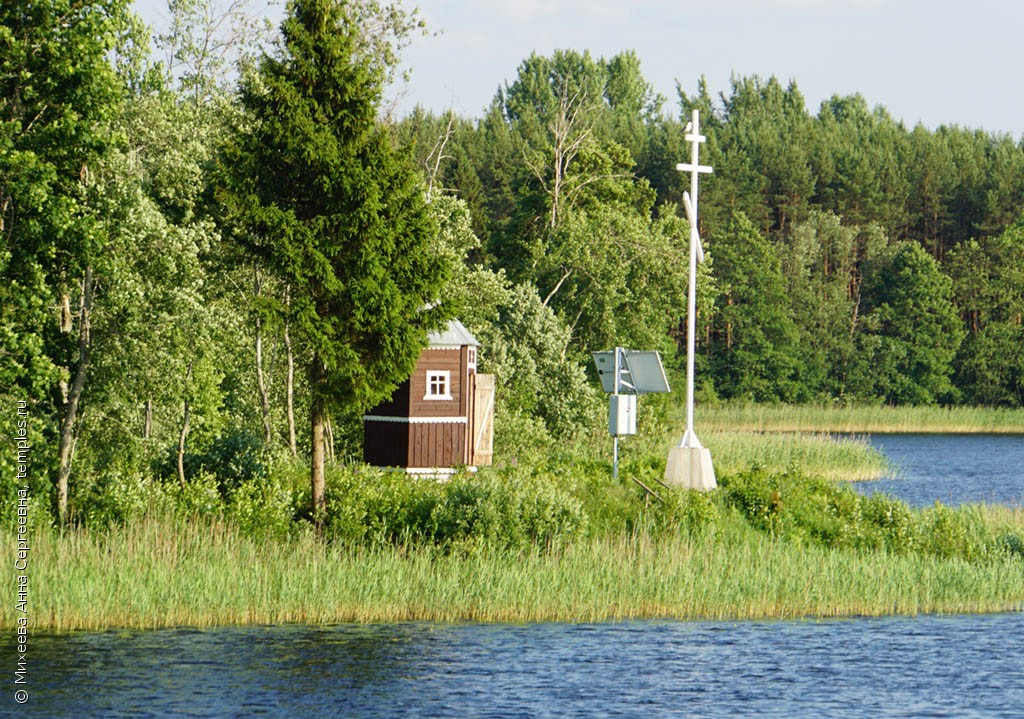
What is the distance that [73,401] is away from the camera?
29031 mm

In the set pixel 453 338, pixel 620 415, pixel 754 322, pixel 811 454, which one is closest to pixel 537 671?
pixel 620 415

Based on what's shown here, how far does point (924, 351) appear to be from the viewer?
93000mm

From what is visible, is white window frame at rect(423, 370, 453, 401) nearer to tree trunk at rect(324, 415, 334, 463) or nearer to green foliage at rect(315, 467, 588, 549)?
tree trunk at rect(324, 415, 334, 463)

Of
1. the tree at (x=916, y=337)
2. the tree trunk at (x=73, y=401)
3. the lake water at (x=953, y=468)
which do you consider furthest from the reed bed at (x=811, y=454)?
the tree at (x=916, y=337)

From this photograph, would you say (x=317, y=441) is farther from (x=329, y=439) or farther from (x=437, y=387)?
(x=329, y=439)

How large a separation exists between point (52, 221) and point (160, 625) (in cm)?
742

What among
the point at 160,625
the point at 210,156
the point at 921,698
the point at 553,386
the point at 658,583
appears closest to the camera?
the point at 921,698

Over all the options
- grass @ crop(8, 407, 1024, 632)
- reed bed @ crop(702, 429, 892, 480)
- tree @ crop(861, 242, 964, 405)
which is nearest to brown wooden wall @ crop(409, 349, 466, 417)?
grass @ crop(8, 407, 1024, 632)

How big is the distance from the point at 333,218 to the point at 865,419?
56.1 m

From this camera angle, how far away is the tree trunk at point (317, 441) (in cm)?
2941

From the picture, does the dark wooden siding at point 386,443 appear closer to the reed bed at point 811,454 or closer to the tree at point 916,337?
the reed bed at point 811,454

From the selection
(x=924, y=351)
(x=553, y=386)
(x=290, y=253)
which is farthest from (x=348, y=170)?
(x=924, y=351)

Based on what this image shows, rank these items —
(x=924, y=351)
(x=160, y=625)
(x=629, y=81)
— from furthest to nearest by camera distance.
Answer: (x=629, y=81)
(x=924, y=351)
(x=160, y=625)

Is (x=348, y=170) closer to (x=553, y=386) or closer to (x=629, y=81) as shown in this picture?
(x=553, y=386)
